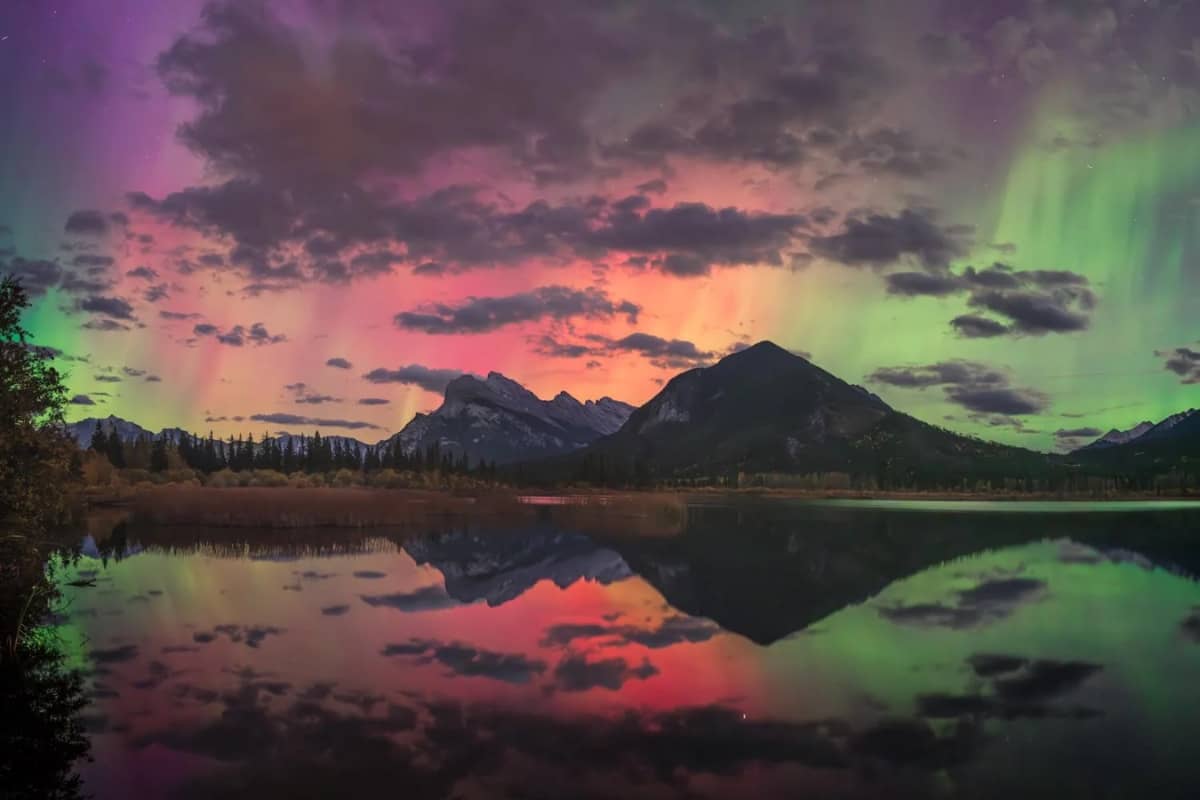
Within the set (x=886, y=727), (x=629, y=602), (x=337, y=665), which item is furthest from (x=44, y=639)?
(x=886, y=727)

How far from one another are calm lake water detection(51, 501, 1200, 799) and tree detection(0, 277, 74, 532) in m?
6.41

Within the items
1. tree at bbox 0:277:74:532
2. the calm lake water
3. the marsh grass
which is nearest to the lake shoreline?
the marsh grass

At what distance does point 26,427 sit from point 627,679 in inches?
990

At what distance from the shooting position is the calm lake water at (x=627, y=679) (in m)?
20.1

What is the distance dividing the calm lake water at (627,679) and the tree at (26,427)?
6415 mm

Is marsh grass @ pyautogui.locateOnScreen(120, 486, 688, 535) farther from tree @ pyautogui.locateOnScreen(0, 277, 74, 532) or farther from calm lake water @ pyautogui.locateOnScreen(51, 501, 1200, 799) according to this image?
tree @ pyautogui.locateOnScreen(0, 277, 74, 532)

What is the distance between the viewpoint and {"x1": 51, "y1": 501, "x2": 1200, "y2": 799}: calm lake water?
20.1m

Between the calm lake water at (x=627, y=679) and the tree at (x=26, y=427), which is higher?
the tree at (x=26, y=427)

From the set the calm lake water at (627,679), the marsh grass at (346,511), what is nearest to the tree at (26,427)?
the calm lake water at (627,679)

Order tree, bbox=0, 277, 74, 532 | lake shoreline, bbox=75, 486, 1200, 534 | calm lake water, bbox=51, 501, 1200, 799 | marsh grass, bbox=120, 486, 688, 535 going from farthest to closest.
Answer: lake shoreline, bbox=75, 486, 1200, 534
marsh grass, bbox=120, 486, 688, 535
tree, bbox=0, 277, 74, 532
calm lake water, bbox=51, 501, 1200, 799

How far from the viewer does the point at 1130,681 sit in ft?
101

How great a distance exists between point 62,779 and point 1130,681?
34948 mm

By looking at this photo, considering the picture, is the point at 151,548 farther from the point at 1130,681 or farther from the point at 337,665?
the point at 1130,681

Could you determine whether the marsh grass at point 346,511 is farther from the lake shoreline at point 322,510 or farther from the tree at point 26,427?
the tree at point 26,427
